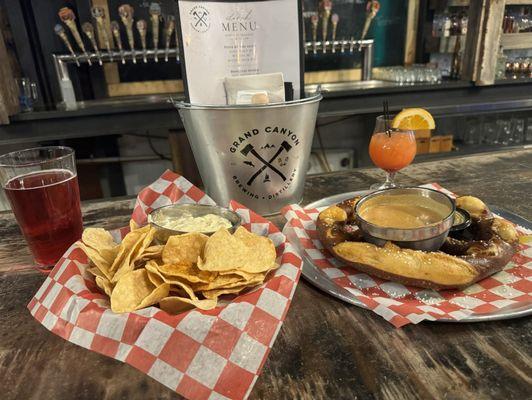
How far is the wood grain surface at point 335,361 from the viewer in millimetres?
573

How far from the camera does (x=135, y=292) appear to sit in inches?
27.7

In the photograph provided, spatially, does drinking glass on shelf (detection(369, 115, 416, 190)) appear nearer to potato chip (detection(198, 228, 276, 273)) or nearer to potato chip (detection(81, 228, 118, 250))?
potato chip (detection(198, 228, 276, 273))

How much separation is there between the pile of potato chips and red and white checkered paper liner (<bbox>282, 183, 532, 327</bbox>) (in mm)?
166

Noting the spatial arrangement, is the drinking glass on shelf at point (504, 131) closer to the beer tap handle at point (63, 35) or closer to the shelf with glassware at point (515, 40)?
the shelf with glassware at point (515, 40)

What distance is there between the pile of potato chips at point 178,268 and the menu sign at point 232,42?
0.54 m

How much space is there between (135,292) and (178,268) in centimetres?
9

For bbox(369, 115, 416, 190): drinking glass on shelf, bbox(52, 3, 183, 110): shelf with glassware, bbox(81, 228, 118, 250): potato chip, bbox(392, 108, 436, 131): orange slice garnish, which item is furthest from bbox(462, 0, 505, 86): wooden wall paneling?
bbox(81, 228, 118, 250): potato chip

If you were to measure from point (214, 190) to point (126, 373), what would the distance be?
651 millimetres

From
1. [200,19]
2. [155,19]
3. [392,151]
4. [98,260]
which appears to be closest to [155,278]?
[98,260]

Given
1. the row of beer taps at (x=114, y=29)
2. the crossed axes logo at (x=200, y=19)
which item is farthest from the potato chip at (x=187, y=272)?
the row of beer taps at (x=114, y=29)

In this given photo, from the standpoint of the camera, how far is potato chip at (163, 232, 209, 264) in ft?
2.50

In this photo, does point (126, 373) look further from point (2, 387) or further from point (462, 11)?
point (462, 11)

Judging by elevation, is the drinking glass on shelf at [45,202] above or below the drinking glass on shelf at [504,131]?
above

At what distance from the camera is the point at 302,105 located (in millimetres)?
1052
